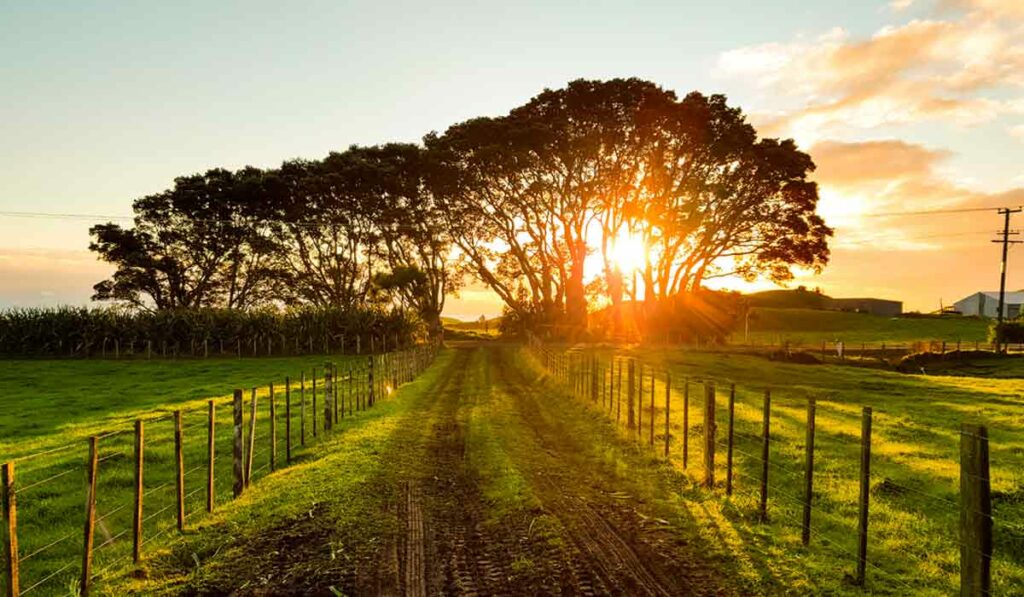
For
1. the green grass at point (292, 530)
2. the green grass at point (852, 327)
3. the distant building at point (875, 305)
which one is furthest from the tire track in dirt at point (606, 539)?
the distant building at point (875, 305)

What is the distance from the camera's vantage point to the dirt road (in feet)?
25.6

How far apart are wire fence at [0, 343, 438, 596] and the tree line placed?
3873 centimetres

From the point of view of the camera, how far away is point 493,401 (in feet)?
82.5

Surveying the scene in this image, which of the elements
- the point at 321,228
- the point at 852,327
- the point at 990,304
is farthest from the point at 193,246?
the point at 990,304

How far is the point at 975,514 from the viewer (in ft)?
21.7

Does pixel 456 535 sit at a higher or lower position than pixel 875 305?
lower

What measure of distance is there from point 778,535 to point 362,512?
616 centimetres

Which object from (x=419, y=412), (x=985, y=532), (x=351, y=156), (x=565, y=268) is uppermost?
(x=351, y=156)

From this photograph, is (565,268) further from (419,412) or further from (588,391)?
(419,412)

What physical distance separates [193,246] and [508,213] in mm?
33080

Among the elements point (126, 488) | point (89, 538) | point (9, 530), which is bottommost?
point (126, 488)

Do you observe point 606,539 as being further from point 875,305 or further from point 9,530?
point 875,305

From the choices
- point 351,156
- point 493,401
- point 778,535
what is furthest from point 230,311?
point 778,535

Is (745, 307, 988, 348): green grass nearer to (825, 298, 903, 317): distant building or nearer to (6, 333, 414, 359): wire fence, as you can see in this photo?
(825, 298, 903, 317): distant building
